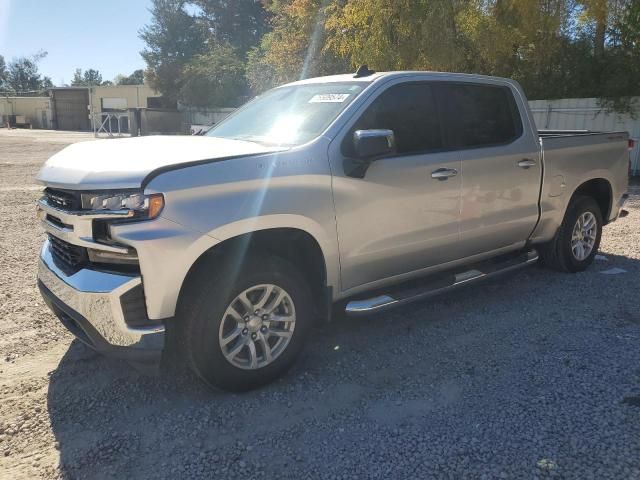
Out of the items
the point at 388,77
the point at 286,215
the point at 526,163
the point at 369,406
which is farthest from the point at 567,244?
the point at 286,215

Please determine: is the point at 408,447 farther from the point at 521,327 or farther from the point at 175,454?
the point at 521,327

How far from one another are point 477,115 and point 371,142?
169 centimetres

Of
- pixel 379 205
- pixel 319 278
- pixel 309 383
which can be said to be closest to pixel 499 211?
pixel 379 205

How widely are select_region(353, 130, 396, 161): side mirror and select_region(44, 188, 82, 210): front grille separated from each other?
1737mm

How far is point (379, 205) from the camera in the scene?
3.84 meters

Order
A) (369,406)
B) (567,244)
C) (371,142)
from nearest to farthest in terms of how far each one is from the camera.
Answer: (369,406) → (371,142) → (567,244)

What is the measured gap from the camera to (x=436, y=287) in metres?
4.26

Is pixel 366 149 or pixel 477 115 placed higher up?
pixel 477 115

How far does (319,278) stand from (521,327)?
1.91 m

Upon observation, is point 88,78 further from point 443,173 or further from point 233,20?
point 443,173

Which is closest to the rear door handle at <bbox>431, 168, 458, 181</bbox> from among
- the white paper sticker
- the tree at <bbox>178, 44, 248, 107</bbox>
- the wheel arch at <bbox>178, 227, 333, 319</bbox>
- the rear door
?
the rear door

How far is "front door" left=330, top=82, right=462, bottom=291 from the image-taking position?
12.2 feet

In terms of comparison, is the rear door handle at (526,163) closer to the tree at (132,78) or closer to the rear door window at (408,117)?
the rear door window at (408,117)

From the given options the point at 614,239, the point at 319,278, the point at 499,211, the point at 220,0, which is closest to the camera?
the point at 319,278
